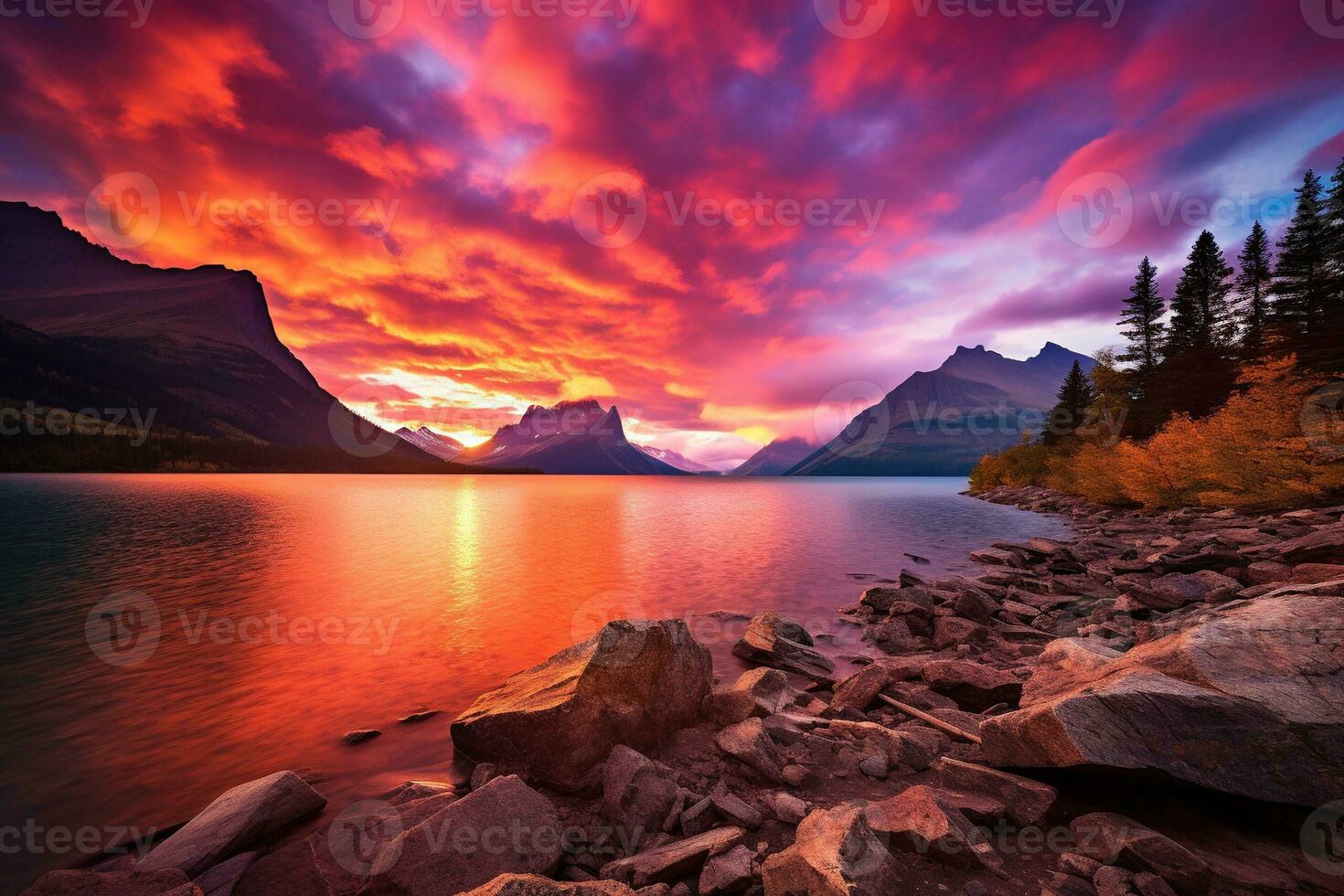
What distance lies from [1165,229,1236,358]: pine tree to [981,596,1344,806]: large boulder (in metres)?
83.8

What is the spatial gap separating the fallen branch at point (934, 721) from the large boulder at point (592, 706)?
13.5ft

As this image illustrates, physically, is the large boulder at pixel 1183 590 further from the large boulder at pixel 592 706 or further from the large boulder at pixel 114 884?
the large boulder at pixel 114 884

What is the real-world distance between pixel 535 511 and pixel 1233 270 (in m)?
109

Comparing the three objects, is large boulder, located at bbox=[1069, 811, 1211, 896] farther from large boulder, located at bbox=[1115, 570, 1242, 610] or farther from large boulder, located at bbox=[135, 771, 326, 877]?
large boulder, located at bbox=[1115, 570, 1242, 610]

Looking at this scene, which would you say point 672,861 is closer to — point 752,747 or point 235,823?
point 752,747

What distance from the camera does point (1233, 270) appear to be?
64.7m

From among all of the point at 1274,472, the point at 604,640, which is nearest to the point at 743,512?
the point at 1274,472

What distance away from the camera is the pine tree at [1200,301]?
211 feet

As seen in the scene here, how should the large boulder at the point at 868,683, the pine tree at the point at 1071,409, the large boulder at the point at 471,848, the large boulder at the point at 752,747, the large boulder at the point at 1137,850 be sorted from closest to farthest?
the large boulder at the point at 1137,850, the large boulder at the point at 471,848, the large boulder at the point at 752,747, the large boulder at the point at 868,683, the pine tree at the point at 1071,409

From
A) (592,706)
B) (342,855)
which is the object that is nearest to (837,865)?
(592,706)

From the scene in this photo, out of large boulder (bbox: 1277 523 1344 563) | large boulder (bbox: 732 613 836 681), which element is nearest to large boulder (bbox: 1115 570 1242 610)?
large boulder (bbox: 1277 523 1344 563)

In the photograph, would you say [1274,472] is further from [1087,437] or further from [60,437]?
[60,437]

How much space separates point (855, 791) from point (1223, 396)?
237ft

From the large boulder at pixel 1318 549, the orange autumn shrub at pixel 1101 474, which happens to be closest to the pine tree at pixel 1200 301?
the orange autumn shrub at pixel 1101 474
